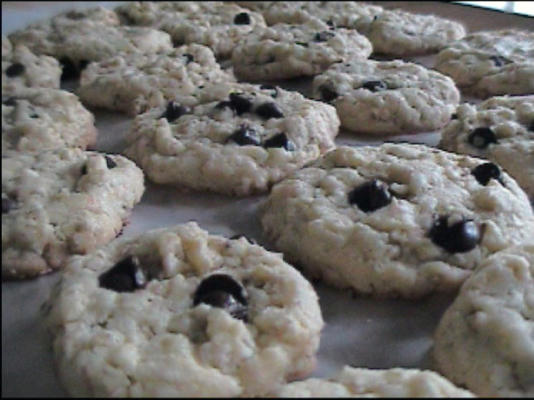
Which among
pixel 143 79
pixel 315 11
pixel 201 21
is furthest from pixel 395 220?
pixel 315 11

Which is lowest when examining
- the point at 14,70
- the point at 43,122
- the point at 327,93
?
the point at 327,93

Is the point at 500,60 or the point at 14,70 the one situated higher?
the point at 14,70

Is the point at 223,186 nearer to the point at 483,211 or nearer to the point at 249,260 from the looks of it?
the point at 249,260

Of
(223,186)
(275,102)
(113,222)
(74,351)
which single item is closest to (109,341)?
(74,351)

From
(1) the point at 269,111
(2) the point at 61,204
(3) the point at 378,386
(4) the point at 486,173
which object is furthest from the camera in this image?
(1) the point at 269,111

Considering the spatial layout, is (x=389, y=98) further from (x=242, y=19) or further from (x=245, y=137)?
(x=242, y=19)
